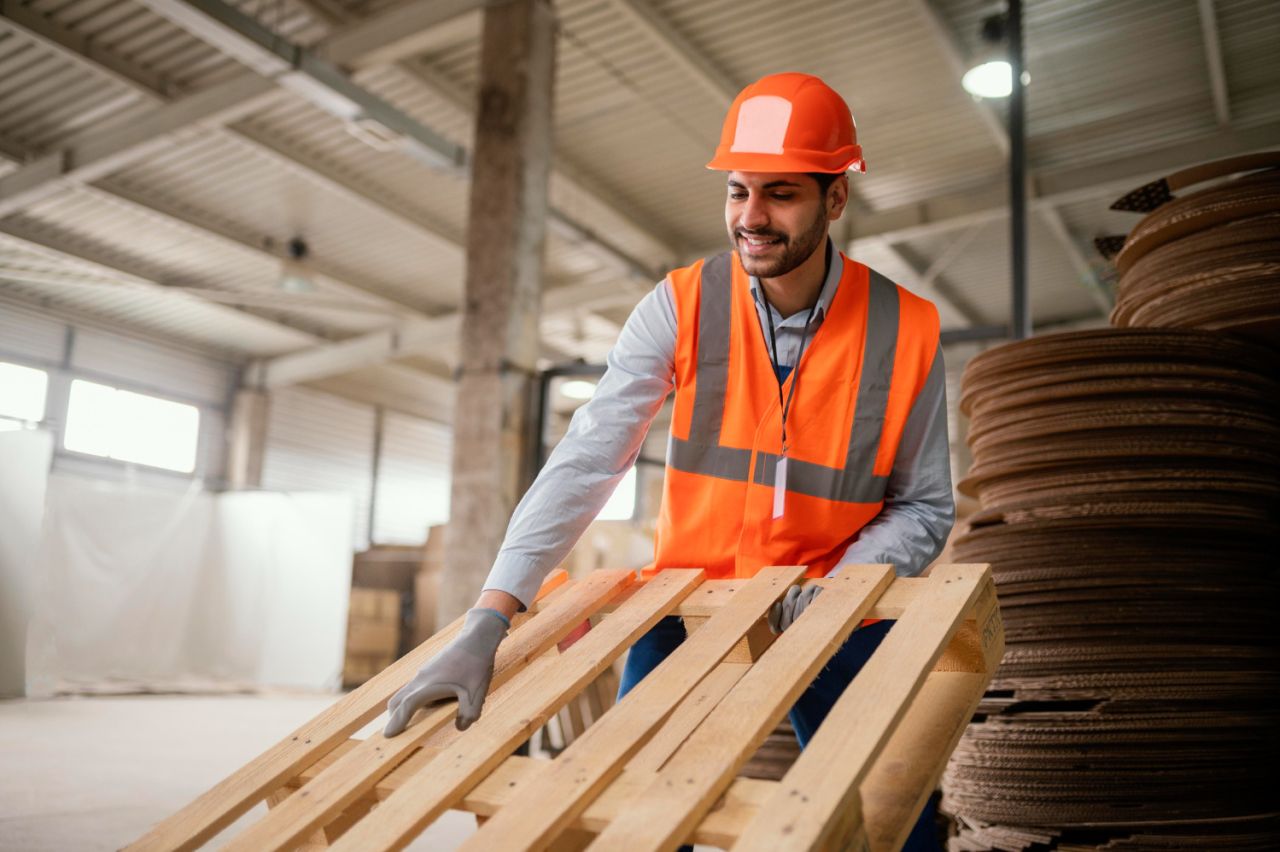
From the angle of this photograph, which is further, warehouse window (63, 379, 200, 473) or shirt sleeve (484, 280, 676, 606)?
warehouse window (63, 379, 200, 473)

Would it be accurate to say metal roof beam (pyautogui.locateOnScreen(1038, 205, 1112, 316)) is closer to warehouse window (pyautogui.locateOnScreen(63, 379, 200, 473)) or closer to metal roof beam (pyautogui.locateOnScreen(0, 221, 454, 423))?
metal roof beam (pyautogui.locateOnScreen(0, 221, 454, 423))

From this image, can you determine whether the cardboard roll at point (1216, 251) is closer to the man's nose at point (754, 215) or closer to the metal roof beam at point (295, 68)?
the man's nose at point (754, 215)

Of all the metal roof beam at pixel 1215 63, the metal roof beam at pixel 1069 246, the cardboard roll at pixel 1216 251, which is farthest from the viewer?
the metal roof beam at pixel 1069 246

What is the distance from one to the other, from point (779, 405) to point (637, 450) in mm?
357

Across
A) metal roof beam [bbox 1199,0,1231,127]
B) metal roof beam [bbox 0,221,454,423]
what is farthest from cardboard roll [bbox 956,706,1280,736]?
metal roof beam [bbox 0,221,454,423]

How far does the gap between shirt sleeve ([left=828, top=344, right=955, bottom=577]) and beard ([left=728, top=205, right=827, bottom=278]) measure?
405mm

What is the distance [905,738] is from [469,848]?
83cm

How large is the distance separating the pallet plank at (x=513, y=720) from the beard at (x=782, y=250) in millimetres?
715

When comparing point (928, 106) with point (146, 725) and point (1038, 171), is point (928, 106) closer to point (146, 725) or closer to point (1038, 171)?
point (1038, 171)

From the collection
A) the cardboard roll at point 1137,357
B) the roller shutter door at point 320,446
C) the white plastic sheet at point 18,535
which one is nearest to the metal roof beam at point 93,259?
the roller shutter door at point 320,446

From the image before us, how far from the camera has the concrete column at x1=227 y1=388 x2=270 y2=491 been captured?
Answer: 18.1 metres

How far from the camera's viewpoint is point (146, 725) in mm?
8664

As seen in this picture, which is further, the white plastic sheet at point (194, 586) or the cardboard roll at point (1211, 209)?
the white plastic sheet at point (194, 586)

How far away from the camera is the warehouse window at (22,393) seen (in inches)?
602
